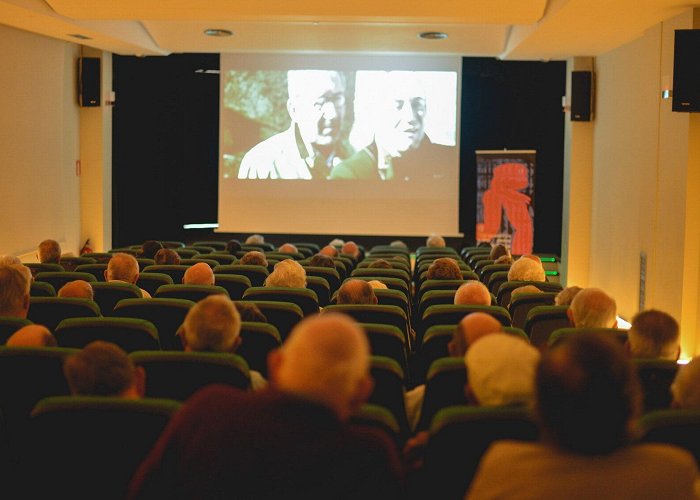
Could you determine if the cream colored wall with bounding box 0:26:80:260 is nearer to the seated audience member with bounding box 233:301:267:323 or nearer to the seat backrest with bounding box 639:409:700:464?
the seated audience member with bounding box 233:301:267:323

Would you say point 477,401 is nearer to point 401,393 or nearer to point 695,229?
point 401,393

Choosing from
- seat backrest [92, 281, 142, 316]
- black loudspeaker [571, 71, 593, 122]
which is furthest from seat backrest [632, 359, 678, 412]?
black loudspeaker [571, 71, 593, 122]

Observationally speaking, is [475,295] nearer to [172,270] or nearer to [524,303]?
[524,303]

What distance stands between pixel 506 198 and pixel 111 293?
29.6 feet

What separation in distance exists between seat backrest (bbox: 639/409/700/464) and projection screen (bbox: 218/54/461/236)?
36.4ft

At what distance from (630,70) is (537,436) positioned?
8691 mm

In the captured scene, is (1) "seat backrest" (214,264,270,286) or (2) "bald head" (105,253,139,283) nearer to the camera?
(2) "bald head" (105,253,139,283)

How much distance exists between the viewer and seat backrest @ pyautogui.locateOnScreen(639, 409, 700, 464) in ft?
8.38

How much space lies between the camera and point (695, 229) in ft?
26.9

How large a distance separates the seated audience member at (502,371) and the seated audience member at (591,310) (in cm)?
194

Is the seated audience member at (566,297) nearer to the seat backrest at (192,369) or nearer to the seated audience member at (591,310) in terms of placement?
the seated audience member at (591,310)

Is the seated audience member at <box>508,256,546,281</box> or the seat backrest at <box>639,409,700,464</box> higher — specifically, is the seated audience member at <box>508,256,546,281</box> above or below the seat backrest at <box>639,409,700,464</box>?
above

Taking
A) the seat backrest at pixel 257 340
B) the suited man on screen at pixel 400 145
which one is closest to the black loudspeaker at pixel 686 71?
the seat backrest at pixel 257 340

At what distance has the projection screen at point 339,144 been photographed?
13.5m
